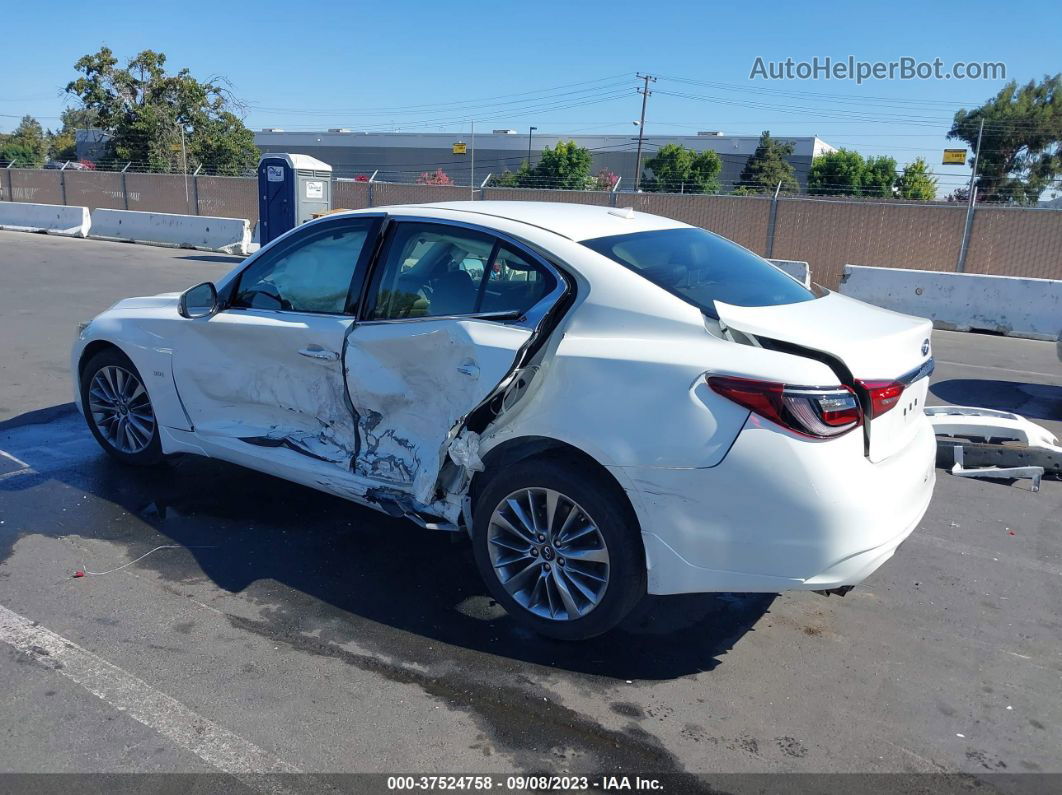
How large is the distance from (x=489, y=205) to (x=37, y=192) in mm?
32838

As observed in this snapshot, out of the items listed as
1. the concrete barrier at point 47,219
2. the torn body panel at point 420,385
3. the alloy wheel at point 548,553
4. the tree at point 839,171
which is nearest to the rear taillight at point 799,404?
the alloy wheel at point 548,553

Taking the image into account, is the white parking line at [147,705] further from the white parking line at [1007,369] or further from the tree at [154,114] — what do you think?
the tree at [154,114]

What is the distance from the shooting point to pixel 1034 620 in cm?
396

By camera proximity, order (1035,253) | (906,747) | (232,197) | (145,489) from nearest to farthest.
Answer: (906,747) → (145,489) → (1035,253) → (232,197)

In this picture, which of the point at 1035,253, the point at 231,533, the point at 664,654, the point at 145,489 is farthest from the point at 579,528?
the point at 1035,253

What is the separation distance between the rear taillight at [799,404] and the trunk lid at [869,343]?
0.39 ft

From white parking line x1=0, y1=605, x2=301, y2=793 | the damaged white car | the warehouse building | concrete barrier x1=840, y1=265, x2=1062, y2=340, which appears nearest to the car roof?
the damaged white car

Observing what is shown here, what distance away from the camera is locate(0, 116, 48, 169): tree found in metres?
49.8

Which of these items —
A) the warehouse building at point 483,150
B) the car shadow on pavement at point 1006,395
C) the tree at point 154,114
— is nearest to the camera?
the car shadow on pavement at point 1006,395

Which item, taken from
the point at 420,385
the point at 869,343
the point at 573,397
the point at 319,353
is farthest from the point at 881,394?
the point at 319,353

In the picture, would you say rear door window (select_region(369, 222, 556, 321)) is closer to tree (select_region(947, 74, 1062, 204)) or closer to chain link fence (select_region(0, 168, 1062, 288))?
chain link fence (select_region(0, 168, 1062, 288))

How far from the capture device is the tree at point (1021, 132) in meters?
48.3

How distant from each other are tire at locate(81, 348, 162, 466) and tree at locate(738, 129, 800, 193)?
52037 millimetres

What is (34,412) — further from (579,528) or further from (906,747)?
(906,747)
